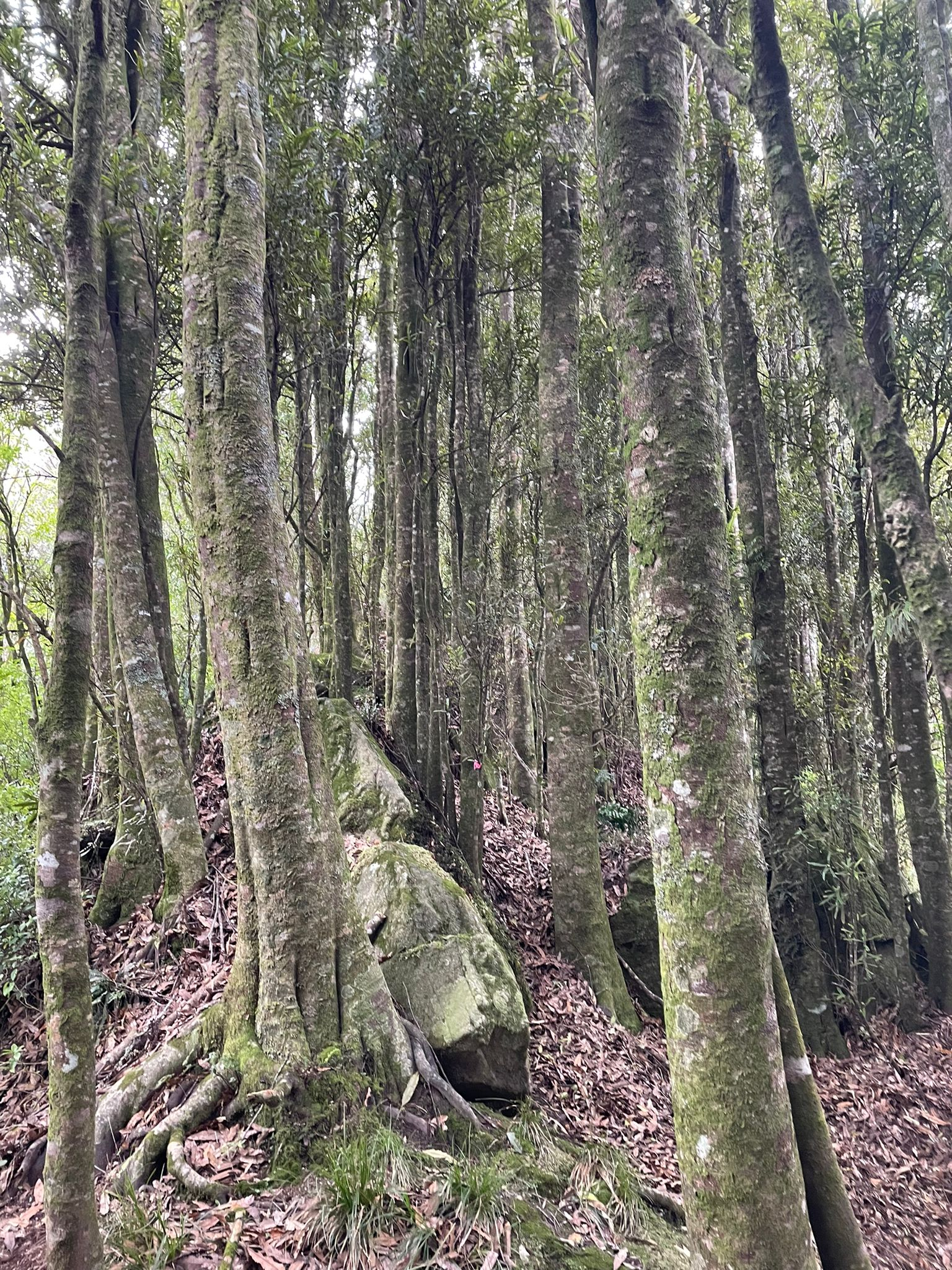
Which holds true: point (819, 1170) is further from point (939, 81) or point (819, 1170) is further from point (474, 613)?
point (939, 81)

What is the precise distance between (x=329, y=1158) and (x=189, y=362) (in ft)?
13.2

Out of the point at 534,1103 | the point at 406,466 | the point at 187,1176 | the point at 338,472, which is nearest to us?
the point at 187,1176

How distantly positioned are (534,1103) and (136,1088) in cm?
249

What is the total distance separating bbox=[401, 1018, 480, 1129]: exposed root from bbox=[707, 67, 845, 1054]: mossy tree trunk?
168 inches

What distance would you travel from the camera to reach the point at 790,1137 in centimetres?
225

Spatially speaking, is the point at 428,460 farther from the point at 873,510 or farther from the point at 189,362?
the point at 873,510

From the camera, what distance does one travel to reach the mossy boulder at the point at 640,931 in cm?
694

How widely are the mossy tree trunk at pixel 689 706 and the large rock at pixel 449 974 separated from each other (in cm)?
218

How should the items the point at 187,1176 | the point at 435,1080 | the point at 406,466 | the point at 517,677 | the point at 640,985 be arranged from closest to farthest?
the point at 187,1176, the point at 435,1080, the point at 640,985, the point at 406,466, the point at 517,677

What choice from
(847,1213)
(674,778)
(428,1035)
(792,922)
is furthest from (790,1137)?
(792,922)

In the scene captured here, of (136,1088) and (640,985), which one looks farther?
(640,985)

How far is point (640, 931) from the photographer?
7.15 meters

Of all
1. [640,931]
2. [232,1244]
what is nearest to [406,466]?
[640,931]

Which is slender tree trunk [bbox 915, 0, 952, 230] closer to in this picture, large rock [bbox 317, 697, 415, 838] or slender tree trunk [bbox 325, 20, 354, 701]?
slender tree trunk [bbox 325, 20, 354, 701]
